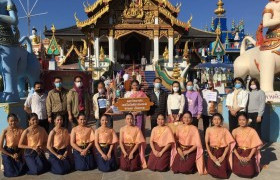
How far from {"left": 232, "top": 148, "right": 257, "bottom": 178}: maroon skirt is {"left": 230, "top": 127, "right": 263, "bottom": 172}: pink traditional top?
82 millimetres

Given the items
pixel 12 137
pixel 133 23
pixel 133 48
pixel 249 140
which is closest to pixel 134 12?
pixel 133 23

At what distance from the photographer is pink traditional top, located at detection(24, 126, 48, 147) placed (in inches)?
159

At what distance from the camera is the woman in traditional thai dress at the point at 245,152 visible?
375cm

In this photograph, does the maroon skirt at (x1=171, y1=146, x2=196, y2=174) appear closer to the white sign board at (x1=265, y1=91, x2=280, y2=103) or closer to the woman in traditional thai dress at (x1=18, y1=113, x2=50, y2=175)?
the woman in traditional thai dress at (x1=18, y1=113, x2=50, y2=175)

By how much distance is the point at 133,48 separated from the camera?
2175cm

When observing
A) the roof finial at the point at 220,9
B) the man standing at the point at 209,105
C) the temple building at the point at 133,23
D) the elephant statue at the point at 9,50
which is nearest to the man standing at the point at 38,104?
the elephant statue at the point at 9,50

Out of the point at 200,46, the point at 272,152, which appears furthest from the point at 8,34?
the point at 200,46

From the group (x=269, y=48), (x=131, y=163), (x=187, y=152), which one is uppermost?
(x=269, y=48)

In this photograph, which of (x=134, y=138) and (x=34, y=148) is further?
(x=134, y=138)

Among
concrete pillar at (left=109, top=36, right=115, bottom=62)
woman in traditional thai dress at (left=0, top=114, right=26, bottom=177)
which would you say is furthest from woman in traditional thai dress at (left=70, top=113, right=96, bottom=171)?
concrete pillar at (left=109, top=36, right=115, bottom=62)

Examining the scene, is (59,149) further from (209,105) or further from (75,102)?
(209,105)

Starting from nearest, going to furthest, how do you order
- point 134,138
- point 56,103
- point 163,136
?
1. point 163,136
2. point 134,138
3. point 56,103

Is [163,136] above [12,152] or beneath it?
above

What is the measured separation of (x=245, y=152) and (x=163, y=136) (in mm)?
1172
